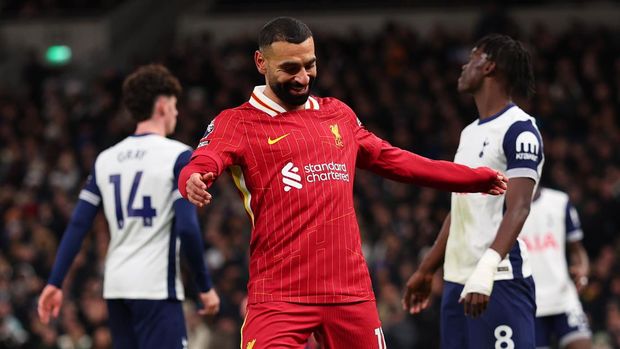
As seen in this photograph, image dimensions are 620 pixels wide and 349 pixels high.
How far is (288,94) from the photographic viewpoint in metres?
5.38

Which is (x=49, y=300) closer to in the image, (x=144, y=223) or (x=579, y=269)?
(x=144, y=223)

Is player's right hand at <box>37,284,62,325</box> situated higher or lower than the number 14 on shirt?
lower

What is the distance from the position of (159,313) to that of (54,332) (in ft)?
26.1

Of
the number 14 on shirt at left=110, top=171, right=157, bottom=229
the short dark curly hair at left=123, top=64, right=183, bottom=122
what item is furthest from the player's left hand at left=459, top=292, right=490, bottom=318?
the short dark curly hair at left=123, top=64, right=183, bottom=122

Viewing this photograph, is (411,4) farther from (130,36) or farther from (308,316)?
(308,316)

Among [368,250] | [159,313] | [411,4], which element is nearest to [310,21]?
[411,4]

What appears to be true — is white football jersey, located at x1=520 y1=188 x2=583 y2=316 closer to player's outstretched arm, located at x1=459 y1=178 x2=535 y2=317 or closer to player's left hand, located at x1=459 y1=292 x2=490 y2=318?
player's outstretched arm, located at x1=459 y1=178 x2=535 y2=317

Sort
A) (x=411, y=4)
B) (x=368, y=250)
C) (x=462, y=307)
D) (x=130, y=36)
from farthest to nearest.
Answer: (x=130, y=36), (x=411, y=4), (x=368, y=250), (x=462, y=307)

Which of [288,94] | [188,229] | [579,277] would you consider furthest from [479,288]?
[579,277]

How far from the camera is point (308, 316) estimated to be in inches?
208

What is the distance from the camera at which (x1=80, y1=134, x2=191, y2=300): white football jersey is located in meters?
6.97

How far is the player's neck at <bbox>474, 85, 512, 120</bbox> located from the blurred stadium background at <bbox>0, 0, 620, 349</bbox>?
6672 millimetres

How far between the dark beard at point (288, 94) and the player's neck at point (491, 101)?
55.6 inches

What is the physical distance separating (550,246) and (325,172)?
438 cm
